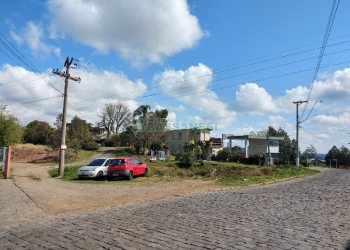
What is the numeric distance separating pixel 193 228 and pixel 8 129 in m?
47.7

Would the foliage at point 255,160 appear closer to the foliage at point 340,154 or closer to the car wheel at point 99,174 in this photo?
the car wheel at point 99,174

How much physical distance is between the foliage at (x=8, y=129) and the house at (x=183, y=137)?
28.8 meters

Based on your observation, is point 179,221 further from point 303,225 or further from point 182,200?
point 182,200

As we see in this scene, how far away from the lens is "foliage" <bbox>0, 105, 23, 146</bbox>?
51.5 metres

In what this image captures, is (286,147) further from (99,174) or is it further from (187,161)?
(99,174)

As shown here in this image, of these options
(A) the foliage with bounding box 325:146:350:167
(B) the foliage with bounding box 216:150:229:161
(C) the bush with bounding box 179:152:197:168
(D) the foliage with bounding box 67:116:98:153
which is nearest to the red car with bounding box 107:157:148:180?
(C) the bush with bounding box 179:152:197:168

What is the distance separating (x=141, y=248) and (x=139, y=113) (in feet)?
230

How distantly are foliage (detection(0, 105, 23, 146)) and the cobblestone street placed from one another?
4282cm

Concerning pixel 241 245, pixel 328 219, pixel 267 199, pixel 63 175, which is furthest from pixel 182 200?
pixel 63 175

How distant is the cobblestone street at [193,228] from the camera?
7758 millimetres

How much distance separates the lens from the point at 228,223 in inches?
397

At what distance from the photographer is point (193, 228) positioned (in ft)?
30.6

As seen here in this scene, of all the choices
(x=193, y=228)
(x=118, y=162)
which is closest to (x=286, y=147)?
(x=118, y=162)

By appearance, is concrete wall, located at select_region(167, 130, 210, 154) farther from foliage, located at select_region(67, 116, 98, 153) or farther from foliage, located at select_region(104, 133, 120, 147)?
foliage, located at select_region(67, 116, 98, 153)
